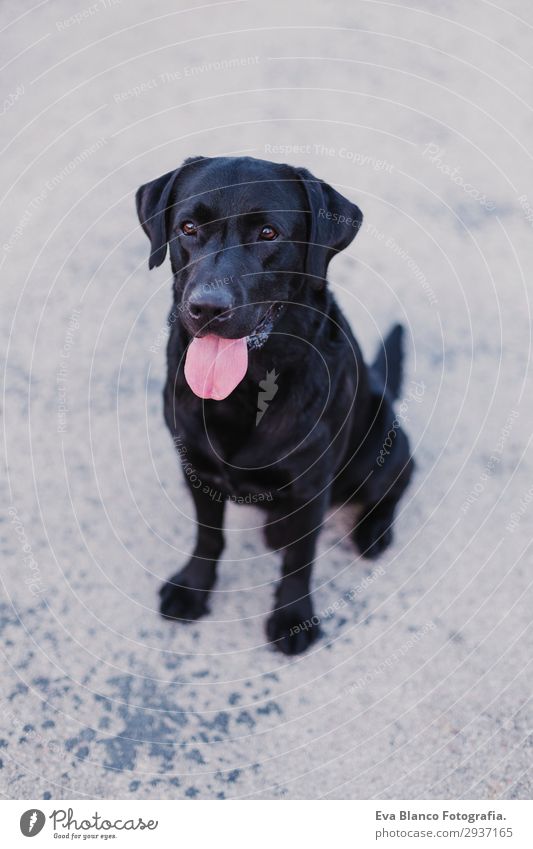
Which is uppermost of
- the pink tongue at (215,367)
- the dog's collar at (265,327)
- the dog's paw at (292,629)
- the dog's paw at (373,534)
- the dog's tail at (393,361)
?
the dog's collar at (265,327)

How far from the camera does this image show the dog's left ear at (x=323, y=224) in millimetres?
2609

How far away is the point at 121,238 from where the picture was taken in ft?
15.7

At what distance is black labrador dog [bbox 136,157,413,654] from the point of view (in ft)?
8.25

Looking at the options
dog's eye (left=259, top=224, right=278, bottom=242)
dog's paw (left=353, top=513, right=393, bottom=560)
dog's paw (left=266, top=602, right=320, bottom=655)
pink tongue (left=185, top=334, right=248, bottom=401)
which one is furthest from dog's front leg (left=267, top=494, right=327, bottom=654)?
dog's eye (left=259, top=224, right=278, bottom=242)

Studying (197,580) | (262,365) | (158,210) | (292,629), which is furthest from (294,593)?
(158,210)

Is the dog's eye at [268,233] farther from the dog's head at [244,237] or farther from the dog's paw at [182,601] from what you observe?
the dog's paw at [182,601]

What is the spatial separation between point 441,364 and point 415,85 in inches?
100

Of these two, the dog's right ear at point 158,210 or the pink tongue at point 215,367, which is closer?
the pink tongue at point 215,367

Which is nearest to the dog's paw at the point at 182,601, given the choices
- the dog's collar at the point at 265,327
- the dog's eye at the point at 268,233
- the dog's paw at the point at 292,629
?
the dog's paw at the point at 292,629

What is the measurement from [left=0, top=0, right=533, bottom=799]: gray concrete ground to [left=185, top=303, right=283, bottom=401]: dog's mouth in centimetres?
112

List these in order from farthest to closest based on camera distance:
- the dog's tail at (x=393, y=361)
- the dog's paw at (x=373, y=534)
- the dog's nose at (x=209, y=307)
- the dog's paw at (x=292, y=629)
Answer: the dog's tail at (x=393, y=361) < the dog's paw at (x=373, y=534) < the dog's paw at (x=292, y=629) < the dog's nose at (x=209, y=307)

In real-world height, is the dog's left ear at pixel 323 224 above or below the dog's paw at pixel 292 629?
above

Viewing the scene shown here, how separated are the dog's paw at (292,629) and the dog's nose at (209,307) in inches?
51.6
